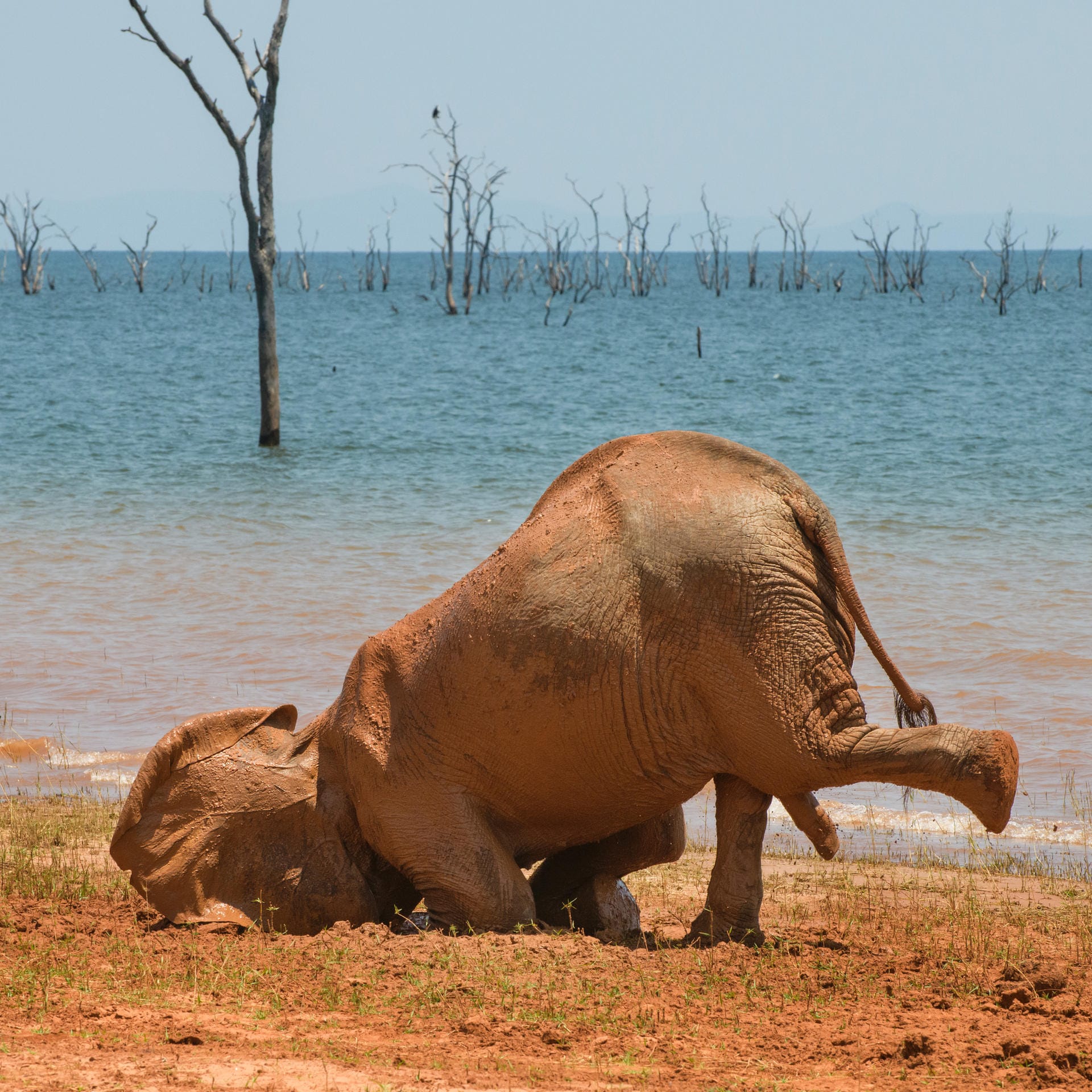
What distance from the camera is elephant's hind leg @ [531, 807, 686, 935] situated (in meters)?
5.13

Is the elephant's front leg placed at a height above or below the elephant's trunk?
below

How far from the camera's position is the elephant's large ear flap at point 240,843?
5.04 m

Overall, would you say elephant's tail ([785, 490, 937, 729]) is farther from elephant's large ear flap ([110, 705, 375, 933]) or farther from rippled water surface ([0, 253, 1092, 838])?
rippled water surface ([0, 253, 1092, 838])

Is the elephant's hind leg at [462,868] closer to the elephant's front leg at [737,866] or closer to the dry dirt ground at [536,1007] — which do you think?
the dry dirt ground at [536,1007]

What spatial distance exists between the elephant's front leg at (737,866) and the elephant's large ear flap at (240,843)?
1296 mm

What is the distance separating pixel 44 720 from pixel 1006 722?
21.5ft

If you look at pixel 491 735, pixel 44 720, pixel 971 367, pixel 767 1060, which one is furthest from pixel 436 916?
pixel 971 367

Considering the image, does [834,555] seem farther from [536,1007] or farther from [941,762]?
[536,1007]

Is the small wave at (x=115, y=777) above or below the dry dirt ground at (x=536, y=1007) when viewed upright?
below

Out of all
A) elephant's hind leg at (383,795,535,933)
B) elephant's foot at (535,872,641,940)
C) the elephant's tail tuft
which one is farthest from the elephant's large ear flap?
the elephant's tail tuft

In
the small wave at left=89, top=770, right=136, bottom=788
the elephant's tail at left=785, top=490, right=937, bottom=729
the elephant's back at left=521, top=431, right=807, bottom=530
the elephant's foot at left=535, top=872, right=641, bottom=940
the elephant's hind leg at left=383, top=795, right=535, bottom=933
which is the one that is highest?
the elephant's back at left=521, top=431, right=807, bottom=530

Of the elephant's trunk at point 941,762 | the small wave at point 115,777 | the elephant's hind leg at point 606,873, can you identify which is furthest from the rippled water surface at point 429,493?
the elephant's trunk at point 941,762

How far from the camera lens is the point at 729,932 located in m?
4.70

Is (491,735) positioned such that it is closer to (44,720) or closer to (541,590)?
(541,590)
